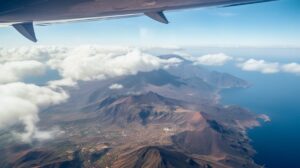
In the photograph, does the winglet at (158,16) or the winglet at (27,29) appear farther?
the winglet at (27,29)

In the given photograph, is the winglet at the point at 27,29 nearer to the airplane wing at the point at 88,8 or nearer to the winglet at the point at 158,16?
the airplane wing at the point at 88,8

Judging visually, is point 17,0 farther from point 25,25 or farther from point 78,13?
point 25,25

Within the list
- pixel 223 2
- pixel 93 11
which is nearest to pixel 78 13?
pixel 93 11

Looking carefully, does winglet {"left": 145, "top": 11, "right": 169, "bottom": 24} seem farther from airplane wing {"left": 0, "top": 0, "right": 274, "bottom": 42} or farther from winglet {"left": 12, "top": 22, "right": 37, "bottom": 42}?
winglet {"left": 12, "top": 22, "right": 37, "bottom": 42}

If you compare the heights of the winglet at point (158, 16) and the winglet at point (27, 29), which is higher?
the winglet at point (158, 16)

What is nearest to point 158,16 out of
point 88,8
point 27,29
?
point 88,8

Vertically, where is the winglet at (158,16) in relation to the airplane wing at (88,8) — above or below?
above

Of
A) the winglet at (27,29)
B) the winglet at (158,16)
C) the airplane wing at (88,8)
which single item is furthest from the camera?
the winglet at (27,29)

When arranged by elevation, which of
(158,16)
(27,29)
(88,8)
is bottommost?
(88,8)

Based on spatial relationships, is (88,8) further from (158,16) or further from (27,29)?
(27,29)

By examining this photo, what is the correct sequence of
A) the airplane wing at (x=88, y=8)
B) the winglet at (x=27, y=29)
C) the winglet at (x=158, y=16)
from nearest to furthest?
the airplane wing at (x=88, y=8) < the winglet at (x=158, y=16) < the winglet at (x=27, y=29)

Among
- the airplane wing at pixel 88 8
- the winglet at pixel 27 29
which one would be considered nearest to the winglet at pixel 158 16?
the airplane wing at pixel 88 8

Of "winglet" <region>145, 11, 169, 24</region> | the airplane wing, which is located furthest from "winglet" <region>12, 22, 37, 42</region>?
"winglet" <region>145, 11, 169, 24</region>
